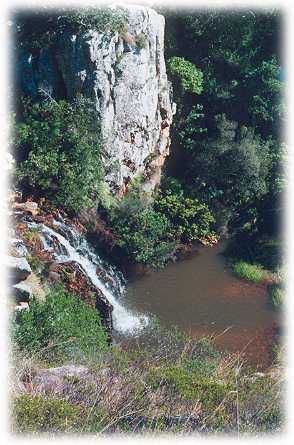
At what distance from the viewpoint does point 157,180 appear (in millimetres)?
14914

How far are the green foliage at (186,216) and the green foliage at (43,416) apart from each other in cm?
874

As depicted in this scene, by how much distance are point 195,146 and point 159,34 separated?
3.27 metres

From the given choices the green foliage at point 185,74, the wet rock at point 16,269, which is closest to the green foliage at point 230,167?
the green foliage at point 185,74

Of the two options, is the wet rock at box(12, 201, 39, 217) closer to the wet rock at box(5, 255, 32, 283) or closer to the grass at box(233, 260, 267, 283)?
the wet rock at box(5, 255, 32, 283)

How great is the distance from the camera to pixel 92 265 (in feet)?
39.2

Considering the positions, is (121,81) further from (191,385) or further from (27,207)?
(191,385)

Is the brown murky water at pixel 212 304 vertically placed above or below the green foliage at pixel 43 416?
below

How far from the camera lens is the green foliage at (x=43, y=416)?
5.18 m

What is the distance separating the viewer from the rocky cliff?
12.4m

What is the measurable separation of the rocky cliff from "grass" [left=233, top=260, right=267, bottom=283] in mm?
3164

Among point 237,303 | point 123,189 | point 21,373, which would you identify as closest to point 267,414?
point 21,373

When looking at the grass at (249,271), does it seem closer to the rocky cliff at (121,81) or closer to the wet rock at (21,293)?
the rocky cliff at (121,81)

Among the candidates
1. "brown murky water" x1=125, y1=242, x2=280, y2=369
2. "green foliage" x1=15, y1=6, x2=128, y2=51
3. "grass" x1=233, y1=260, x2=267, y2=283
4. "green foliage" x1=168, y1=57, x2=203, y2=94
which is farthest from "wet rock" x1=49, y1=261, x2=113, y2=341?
"green foliage" x1=168, y1=57, x2=203, y2=94

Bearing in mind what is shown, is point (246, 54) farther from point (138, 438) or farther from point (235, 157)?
point (138, 438)
